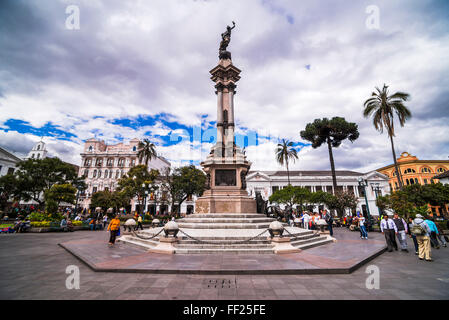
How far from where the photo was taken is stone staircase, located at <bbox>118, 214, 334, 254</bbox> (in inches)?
319

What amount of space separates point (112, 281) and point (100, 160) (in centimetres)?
6027

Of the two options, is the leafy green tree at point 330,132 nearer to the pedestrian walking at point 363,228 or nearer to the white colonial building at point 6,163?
the pedestrian walking at point 363,228

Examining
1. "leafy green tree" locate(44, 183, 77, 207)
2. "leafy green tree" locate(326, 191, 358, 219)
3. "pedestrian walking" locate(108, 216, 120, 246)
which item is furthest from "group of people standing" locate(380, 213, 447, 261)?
"leafy green tree" locate(326, 191, 358, 219)

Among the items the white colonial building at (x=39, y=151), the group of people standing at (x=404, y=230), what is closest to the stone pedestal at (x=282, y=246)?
the group of people standing at (x=404, y=230)

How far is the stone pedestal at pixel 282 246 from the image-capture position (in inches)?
309

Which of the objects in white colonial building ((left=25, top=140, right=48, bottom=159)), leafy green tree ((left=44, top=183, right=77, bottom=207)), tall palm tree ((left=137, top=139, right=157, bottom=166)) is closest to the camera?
leafy green tree ((left=44, top=183, right=77, bottom=207))

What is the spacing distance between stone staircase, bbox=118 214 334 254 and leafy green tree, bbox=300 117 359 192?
28749 mm

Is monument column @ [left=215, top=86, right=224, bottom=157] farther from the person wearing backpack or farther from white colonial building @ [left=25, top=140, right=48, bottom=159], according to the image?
white colonial building @ [left=25, top=140, right=48, bottom=159]

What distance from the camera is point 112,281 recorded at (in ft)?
16.4

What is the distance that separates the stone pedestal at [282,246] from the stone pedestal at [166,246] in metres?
4.23

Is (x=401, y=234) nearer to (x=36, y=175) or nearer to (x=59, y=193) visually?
(x=59, y=193)

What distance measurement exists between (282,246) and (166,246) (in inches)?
191
